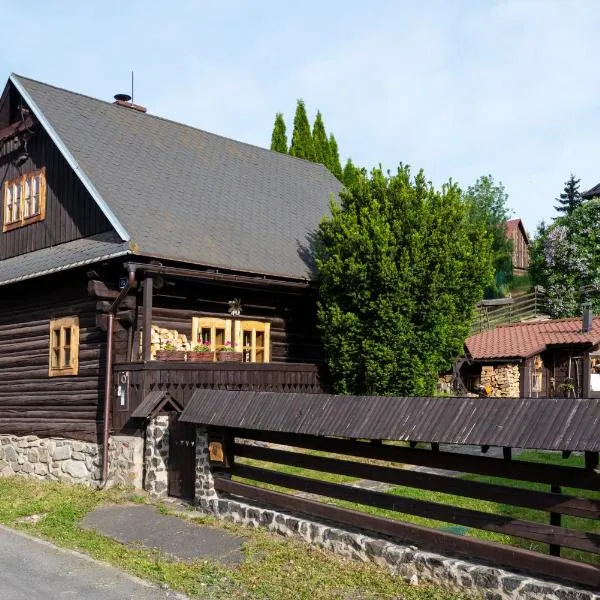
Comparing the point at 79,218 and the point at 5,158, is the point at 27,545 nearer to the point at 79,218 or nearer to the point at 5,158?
the point at 79,218

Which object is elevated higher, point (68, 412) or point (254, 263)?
point (254, 263)

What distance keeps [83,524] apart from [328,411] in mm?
4359

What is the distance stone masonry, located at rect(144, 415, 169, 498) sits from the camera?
1272 centimetres

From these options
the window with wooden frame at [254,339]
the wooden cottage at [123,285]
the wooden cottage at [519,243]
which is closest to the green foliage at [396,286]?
the wooden cottage at [123,285]

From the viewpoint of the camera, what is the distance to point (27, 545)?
982cm

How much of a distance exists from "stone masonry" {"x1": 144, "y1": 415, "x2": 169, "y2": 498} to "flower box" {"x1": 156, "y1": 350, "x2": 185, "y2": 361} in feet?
4.13

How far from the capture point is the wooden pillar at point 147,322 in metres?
13.7

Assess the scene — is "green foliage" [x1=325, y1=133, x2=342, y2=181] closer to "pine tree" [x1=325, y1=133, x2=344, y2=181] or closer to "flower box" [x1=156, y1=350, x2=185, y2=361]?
"pine tree" [x1=325, y1=133, x2=344, y2=181]

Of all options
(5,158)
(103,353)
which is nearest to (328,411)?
(103,353)

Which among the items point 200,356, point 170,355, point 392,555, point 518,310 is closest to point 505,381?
point 518,310

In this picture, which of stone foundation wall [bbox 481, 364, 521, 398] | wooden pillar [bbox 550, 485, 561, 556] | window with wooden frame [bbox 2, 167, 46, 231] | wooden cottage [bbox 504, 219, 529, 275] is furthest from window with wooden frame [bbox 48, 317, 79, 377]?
wooden cottage [bbox 504, 219, 529, 275]

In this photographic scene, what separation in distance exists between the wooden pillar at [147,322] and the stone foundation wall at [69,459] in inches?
59.1

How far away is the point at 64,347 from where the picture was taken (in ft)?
52.0

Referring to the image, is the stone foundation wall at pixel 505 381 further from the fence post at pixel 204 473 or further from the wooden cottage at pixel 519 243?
the wooden cottage at pixel 519 243
